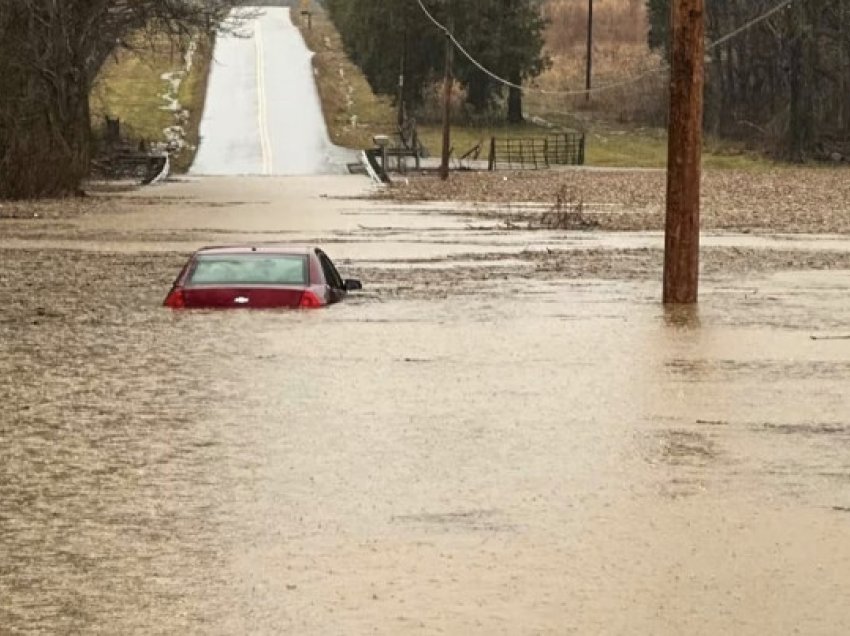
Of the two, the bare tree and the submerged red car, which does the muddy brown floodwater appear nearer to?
the submerged red car

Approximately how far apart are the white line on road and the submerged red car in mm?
51962

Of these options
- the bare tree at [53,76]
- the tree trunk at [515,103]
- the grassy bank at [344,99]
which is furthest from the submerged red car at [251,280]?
the tree trunk at [515,103]

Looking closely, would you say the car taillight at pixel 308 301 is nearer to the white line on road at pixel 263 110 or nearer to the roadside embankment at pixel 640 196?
the roadside embankment at pixel 640 196

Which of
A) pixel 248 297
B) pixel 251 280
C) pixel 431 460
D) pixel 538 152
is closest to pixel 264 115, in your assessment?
pixel 538 152

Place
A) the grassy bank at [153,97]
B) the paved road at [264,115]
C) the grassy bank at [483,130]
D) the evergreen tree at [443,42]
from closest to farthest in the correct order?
the paved road at [264,115] < the grassy bank at [153,97] < the grassy bank at [483,130] < the evergreen tree at [443,42]

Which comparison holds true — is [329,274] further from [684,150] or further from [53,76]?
[53,76]

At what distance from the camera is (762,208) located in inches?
2099

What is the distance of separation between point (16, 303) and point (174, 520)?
1546cm

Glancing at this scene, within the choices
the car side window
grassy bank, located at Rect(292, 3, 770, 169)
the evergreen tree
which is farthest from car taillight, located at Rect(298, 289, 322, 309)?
the evergreen tree

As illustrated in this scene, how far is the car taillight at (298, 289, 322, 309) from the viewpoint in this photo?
23.8 metres

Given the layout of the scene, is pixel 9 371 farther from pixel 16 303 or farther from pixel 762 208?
pixel 762 208

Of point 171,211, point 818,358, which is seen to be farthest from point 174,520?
point 171,211

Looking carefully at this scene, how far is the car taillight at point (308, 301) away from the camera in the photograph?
23.8 metres

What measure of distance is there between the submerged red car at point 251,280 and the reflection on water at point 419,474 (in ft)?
0.86
